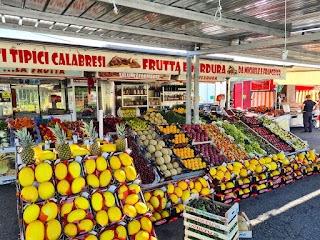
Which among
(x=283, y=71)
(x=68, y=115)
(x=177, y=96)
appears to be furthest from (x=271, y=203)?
(x=177, y=96)

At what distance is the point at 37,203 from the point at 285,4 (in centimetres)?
369

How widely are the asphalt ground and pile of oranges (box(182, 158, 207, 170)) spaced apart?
0.96 m

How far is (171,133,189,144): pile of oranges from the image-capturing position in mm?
5046

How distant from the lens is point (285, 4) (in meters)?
3.12

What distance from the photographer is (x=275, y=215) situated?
161 inches

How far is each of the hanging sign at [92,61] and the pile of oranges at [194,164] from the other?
2.42 meters

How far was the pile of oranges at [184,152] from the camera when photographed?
479 cm

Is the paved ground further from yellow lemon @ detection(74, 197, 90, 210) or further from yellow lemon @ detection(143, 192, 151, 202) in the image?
yellow lemon @ detection(74, 197, 90, 210)

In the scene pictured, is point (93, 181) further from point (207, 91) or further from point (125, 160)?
point (207, 91)

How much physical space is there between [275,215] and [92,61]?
4.47 m

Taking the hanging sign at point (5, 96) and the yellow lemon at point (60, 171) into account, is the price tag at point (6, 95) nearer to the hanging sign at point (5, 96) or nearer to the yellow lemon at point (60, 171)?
the hanging sign at point (5, 96)

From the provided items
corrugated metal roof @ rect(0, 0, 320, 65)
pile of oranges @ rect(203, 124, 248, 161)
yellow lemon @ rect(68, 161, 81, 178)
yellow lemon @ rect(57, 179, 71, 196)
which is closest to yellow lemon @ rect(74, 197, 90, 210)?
yellow lemon @ rect(57, 179, 71, 196)

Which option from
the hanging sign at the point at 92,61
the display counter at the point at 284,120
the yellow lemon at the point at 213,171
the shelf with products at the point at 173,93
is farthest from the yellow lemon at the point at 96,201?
the shelf with products at the point at 173,93

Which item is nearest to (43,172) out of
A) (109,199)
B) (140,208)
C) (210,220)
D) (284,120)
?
(109,199)
